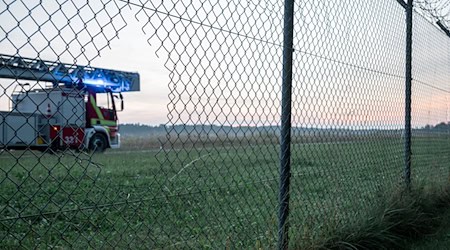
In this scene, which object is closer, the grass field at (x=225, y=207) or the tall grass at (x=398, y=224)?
the grass field at (x=225, y=207)

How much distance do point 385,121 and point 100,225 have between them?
3421 millimetres

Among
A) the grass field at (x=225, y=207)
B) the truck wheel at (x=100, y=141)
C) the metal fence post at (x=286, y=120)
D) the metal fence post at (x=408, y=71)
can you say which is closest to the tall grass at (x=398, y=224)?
the grass field at (x=225, y=207)

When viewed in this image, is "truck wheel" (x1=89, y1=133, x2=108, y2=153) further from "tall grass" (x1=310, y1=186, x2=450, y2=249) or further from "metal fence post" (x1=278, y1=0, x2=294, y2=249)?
"metal fence post" (x1=278, y1=0, x2=294, y2=249)

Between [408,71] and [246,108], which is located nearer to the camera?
[246,108]

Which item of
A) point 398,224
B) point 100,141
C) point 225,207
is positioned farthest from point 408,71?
point 100,141

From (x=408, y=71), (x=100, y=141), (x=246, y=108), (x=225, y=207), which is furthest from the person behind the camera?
(x=100, y=141)

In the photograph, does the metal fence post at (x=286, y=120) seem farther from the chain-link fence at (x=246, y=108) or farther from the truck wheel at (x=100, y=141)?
the truck wheel at (x=100, y=141)

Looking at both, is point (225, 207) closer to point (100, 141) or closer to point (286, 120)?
point (286, 120)

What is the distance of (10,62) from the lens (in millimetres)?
2369

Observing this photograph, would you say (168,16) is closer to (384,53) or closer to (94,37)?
(94,37)

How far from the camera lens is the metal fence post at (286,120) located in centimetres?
338

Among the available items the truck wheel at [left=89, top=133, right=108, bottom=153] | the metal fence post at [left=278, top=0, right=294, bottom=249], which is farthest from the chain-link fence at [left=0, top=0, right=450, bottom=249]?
the truck wheel at [left=89, top=133, right=108, bottom=153]

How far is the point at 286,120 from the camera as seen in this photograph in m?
3.40

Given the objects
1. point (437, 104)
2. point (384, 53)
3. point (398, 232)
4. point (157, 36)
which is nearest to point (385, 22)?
point (384, 53)
